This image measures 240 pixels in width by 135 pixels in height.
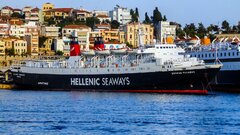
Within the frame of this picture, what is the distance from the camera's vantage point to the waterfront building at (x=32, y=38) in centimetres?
16412

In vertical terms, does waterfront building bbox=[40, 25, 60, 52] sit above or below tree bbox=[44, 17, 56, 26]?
below

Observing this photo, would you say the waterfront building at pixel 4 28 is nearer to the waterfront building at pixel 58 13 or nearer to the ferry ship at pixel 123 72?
the waterfront building at pixel 58 13

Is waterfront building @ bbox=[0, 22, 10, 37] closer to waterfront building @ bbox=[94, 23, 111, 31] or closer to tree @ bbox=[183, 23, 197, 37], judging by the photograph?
waterfront building @ bbox=[94, 23, 111, 31]

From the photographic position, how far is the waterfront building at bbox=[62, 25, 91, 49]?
168100mm

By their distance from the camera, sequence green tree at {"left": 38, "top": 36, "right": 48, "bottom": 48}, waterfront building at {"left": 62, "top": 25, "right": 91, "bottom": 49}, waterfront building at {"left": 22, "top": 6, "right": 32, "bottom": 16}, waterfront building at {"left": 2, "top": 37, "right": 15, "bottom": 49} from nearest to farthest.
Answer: waterfront building at {"left": 2, "top": 37, "right": 15, "bottom": 49}
waterfront building at {"left": 62, "top": 25, "right": 91, "bottom": 49}
green tree at {"left": 38, "top": 36, "right": 48, "bottom": 48}
waterfront building at {"left": 22, "top": 6, "right": 32, "bottom": 16}

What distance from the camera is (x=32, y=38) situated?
166m

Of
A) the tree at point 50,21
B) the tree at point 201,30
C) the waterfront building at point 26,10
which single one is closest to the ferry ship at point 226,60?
the tree at point 201,30

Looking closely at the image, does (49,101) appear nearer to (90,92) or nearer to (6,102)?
(6,102)

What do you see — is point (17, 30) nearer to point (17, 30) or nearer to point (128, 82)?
point (17, 30)

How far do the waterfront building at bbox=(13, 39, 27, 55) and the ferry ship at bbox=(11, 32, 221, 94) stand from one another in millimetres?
51707

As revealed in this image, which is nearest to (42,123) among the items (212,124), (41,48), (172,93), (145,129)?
(145,129)

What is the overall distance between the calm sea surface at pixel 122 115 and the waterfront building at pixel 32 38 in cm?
8432

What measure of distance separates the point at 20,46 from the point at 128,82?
73.0 metres

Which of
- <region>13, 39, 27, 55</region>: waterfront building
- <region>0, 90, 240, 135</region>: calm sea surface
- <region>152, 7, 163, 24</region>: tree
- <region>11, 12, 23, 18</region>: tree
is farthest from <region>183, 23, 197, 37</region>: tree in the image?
<region>0, 90, 240, 135</region>: calm sea surface
